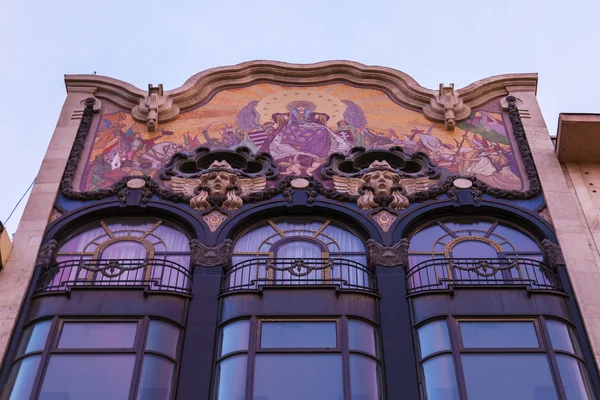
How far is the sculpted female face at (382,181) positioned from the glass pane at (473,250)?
2.41m

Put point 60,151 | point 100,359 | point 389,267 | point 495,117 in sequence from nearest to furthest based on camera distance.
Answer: point 100,359 → point 389,267 → point 60,151 → point 495,117

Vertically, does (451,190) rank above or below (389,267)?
above

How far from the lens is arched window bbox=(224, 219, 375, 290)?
1950cm

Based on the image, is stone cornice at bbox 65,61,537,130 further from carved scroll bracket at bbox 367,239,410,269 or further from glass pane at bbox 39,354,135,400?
glass pane at bbox 39,354,135,400

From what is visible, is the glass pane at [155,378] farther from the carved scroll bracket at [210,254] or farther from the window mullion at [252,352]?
the carved scroll bracket at [210,254]

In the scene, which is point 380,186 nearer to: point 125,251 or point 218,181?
point 218,181

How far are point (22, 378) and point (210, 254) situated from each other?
5136mm

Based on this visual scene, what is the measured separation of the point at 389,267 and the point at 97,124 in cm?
1004

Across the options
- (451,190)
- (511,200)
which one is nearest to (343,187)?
(451,190)

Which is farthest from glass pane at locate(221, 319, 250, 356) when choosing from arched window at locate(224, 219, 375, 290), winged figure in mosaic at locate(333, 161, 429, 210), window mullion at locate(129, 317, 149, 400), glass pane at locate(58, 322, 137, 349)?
winged figure in mosaic at locate(333, 161, 429, 210)

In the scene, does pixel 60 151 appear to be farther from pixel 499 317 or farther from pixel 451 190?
pixel 499 317

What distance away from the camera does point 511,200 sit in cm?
2192

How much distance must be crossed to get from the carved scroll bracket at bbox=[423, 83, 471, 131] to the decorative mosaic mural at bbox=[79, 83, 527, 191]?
26cm

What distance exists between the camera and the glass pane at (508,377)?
16.5 m
